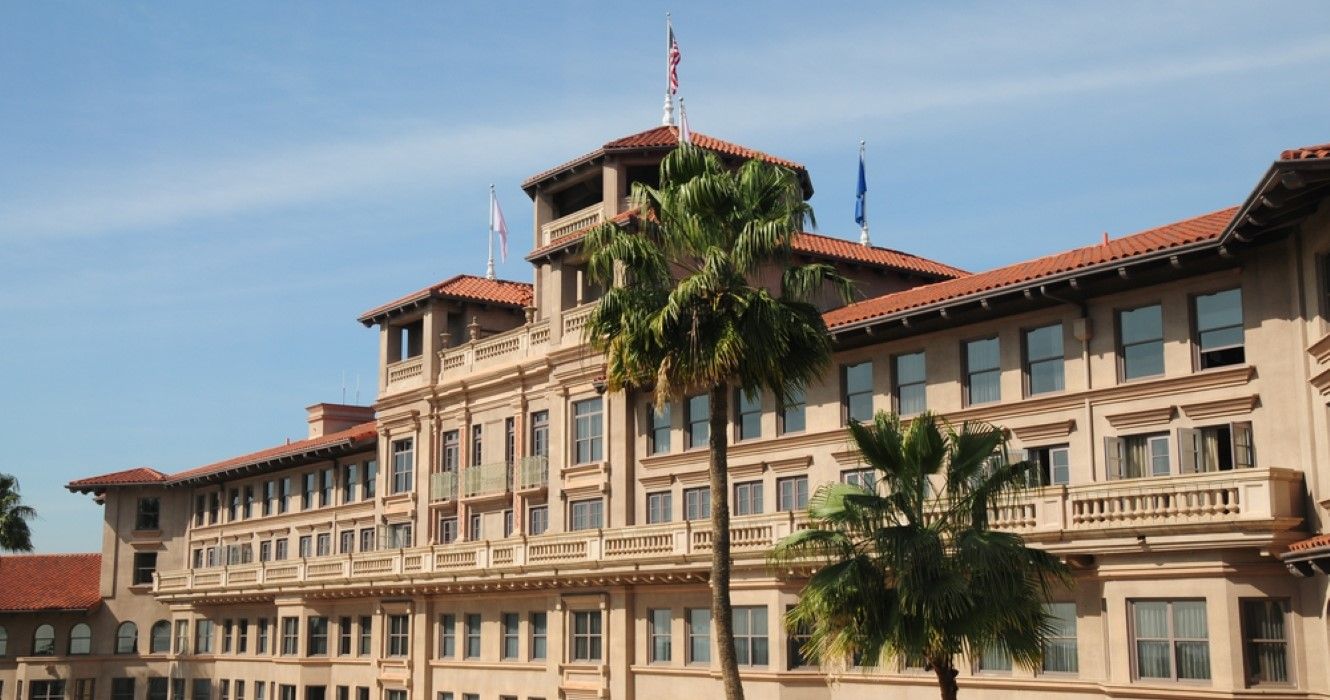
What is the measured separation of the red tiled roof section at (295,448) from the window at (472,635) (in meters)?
12.2

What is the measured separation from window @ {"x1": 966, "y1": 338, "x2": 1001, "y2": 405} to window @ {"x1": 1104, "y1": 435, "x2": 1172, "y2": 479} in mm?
3808

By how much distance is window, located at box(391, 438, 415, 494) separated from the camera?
59812 mm

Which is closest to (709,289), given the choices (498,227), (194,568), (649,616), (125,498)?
(649,616)

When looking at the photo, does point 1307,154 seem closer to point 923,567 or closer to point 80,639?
point 923,567

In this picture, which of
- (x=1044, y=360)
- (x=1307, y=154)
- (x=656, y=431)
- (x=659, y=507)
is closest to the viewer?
(x=1307, y=154)

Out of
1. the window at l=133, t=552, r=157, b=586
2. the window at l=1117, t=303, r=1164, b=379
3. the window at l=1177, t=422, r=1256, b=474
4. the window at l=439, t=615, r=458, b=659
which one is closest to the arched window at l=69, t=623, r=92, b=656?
the window at l=133, t=552, r=157, b=586

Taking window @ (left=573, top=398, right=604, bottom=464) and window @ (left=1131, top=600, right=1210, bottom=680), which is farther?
window @ (left=573, top=398, right=604, bottom=464)

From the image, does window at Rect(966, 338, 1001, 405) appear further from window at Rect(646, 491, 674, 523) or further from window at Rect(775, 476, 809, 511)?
window at Rect(646, 491, 674, 523)

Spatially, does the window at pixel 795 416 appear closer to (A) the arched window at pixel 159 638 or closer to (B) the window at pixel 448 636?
(B) the window at pixel 448 636

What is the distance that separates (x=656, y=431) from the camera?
155 feet

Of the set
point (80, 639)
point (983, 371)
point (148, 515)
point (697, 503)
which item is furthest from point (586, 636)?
point (80, 639)

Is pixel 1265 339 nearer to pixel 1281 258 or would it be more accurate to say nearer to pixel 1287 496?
pixel 1281 258

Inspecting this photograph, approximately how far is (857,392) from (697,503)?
7079 millimetres

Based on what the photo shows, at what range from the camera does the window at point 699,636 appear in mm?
42969
